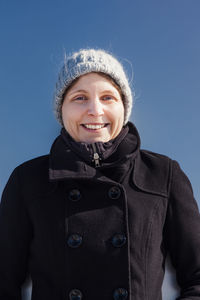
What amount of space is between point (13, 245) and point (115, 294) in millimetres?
858

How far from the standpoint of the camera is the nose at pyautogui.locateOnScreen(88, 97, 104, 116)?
2605 mm

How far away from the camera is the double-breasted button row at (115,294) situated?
2219 mm

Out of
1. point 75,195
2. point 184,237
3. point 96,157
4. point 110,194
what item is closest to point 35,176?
point 75,195

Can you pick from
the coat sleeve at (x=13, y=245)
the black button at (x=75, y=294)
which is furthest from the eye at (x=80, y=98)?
the black button at (x=75, y=294)

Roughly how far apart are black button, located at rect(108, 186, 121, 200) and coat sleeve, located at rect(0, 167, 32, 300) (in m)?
0.67

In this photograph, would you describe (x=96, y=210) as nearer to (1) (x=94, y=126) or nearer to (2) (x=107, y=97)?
(1) (x=94, y=126)

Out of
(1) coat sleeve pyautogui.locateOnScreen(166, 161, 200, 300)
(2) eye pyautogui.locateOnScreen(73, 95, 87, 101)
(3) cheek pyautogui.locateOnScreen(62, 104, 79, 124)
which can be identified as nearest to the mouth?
(3) cheek pyautogui.locateOnScreen(62, 104, 79, 124)

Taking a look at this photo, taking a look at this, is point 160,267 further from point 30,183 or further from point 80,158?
point 30,183

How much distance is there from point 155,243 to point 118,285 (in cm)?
40

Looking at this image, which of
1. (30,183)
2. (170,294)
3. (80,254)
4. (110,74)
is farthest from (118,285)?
(110,74)

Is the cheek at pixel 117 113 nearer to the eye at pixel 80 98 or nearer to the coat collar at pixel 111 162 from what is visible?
the coat collar at pixel 111 162

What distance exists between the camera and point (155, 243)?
2.44 meters

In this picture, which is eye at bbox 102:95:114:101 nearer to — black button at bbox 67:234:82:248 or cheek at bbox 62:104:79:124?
cheek at bbox 62:104:79:124

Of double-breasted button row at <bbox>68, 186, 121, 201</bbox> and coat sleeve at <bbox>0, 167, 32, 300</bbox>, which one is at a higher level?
double-breasted button row at <bbox>68, 186, 121, 201</bbox>
